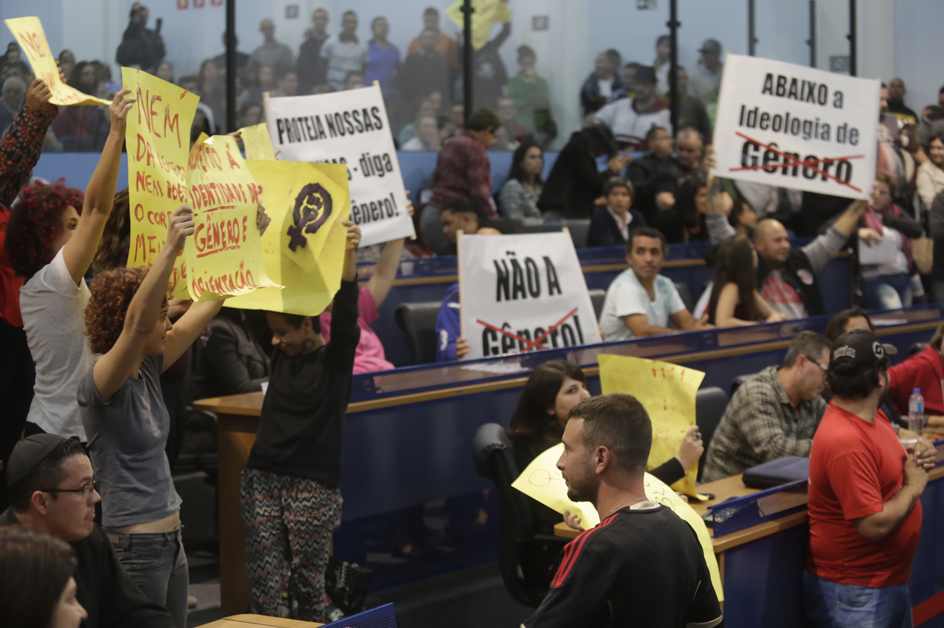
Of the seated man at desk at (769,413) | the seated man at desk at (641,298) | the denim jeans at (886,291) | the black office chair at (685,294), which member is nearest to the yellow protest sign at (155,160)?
the seated man at desk at (769,413)

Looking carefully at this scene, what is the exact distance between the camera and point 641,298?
641cm

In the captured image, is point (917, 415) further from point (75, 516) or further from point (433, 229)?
point (433, 229)

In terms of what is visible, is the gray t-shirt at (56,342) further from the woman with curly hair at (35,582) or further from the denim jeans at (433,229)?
the denim jeans at (433,229)

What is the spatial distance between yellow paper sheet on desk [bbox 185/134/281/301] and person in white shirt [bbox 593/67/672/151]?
350 inches

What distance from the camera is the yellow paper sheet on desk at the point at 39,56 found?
131 inches

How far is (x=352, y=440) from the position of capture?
14.8 feet

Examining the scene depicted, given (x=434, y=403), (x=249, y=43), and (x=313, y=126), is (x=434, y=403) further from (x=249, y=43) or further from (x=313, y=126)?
(x=249, y=43)

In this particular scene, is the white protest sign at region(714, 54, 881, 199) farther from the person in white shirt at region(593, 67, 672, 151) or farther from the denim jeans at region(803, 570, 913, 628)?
the person in white shirt at region(593, 67, 672, 151)

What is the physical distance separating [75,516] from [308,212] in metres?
1.88

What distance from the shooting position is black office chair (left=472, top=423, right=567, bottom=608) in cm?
388

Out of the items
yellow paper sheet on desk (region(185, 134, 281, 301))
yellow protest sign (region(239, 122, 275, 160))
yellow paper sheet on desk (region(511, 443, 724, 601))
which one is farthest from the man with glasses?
yellow protest sign (region(239, 122, 275, 160))

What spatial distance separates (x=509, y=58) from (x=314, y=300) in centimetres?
835

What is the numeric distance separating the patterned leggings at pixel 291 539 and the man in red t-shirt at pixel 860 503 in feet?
6.11

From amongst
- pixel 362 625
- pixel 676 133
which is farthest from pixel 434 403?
pixel 676 133
